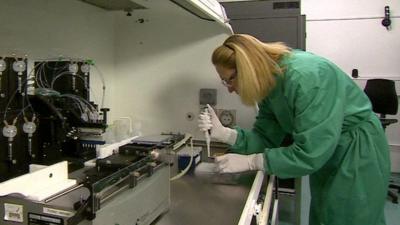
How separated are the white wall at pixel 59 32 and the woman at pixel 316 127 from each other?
856 millimetres

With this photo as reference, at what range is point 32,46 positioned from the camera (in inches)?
65.9

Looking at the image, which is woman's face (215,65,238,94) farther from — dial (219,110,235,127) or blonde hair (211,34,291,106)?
dial (219,110,235,127)

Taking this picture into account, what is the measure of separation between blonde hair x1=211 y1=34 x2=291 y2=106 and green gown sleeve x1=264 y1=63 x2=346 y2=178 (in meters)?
0.09

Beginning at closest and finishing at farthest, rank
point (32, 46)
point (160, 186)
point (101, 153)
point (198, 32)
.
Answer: point (160, 186) → point (101, 153) → point (32, 46) → point (198, 32)

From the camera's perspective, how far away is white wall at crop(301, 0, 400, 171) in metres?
3.94

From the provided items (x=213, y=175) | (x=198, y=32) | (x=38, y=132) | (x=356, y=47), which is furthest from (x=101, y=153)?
(x=356, y=47)

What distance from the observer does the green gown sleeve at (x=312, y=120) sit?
122 cm

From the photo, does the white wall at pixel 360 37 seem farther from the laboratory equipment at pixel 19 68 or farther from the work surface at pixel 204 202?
the laboratory equipment at pixel 19 68

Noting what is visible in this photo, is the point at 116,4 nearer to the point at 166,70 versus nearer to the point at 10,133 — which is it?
the point at 166,70

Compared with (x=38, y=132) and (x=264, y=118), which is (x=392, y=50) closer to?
(x=264, y=118)

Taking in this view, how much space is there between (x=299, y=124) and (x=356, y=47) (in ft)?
10.6

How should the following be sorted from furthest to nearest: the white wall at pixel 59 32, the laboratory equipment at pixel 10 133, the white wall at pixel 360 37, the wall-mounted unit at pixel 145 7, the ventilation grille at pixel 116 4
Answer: the white wall at pixel 360 37, the ventilation grille at pixel 116 4, the wall-mounted unit at pixel 145 7, the white wall at pixel 59 32, the laboratory equipment at pixel 10 133

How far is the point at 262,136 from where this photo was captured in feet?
5.41

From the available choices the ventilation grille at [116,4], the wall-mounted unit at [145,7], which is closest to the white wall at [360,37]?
the wall-mounted unit at [145,7]
